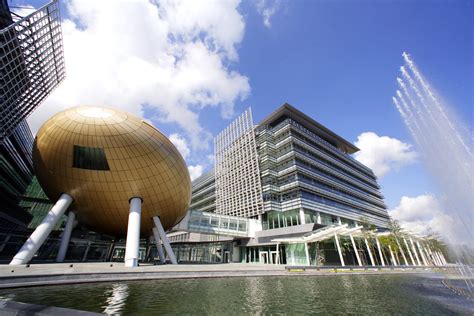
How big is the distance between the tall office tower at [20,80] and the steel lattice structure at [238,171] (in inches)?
1463

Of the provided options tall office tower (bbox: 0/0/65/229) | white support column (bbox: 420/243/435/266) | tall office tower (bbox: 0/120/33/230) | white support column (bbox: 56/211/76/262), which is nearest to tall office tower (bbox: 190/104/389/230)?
white support column (bbox: 420/243/435/266)

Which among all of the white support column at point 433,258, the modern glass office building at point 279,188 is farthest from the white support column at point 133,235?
the white support column at point 433,258

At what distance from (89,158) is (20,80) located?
16.4 metres

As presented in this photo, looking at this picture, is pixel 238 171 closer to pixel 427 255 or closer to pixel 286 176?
pixel 286 176

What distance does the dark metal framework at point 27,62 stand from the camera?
23375mm

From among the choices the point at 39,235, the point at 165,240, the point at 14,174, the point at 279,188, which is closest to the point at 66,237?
the point at 39,235

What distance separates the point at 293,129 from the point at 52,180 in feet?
149

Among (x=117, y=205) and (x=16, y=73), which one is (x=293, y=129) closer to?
(x=117, y=205)

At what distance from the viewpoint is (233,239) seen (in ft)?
155

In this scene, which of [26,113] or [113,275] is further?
[26,113]

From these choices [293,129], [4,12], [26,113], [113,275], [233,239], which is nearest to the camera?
[113,275]

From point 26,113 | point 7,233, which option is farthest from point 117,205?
point 26,113

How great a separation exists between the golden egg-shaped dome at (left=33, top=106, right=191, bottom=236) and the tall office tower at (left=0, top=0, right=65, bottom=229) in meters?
9.28

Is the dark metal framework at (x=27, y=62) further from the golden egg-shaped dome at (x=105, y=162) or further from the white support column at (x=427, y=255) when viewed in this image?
the white support column at (x=427, y=255)
